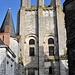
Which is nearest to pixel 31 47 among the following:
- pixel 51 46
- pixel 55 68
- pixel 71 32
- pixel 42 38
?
pixel 42 38

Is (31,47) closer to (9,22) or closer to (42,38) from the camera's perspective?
(42,38)

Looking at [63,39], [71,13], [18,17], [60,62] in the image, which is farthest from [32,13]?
[71,13]

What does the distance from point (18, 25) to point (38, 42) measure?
180 inches

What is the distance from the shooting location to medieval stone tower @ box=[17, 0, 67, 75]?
2403 cm

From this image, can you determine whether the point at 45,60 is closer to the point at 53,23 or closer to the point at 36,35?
the point at 36,35

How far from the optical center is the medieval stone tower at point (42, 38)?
Answer: 24031mm

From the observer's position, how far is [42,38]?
82.5ft

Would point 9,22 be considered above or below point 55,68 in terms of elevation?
above

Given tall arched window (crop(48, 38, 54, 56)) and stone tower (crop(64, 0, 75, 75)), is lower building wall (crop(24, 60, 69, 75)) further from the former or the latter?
stone tower (crop(64, 0, 75, 75))

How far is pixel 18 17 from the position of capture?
2755 cm

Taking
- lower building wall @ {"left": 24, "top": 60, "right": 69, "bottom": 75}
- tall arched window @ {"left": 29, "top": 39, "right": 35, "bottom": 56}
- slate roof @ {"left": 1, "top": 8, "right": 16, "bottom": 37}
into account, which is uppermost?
slate roof @ {"left": 1, "top": 8, "right": 16, "bottom": 37}

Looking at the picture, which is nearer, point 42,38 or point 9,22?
point 9,22

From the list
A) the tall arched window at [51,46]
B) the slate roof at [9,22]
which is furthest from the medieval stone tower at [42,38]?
the slate roof at [9,22]

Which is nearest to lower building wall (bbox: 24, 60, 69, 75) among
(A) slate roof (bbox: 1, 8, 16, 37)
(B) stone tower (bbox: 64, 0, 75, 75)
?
(A) slate roof (bbox: 1, 8, 16, 37)
